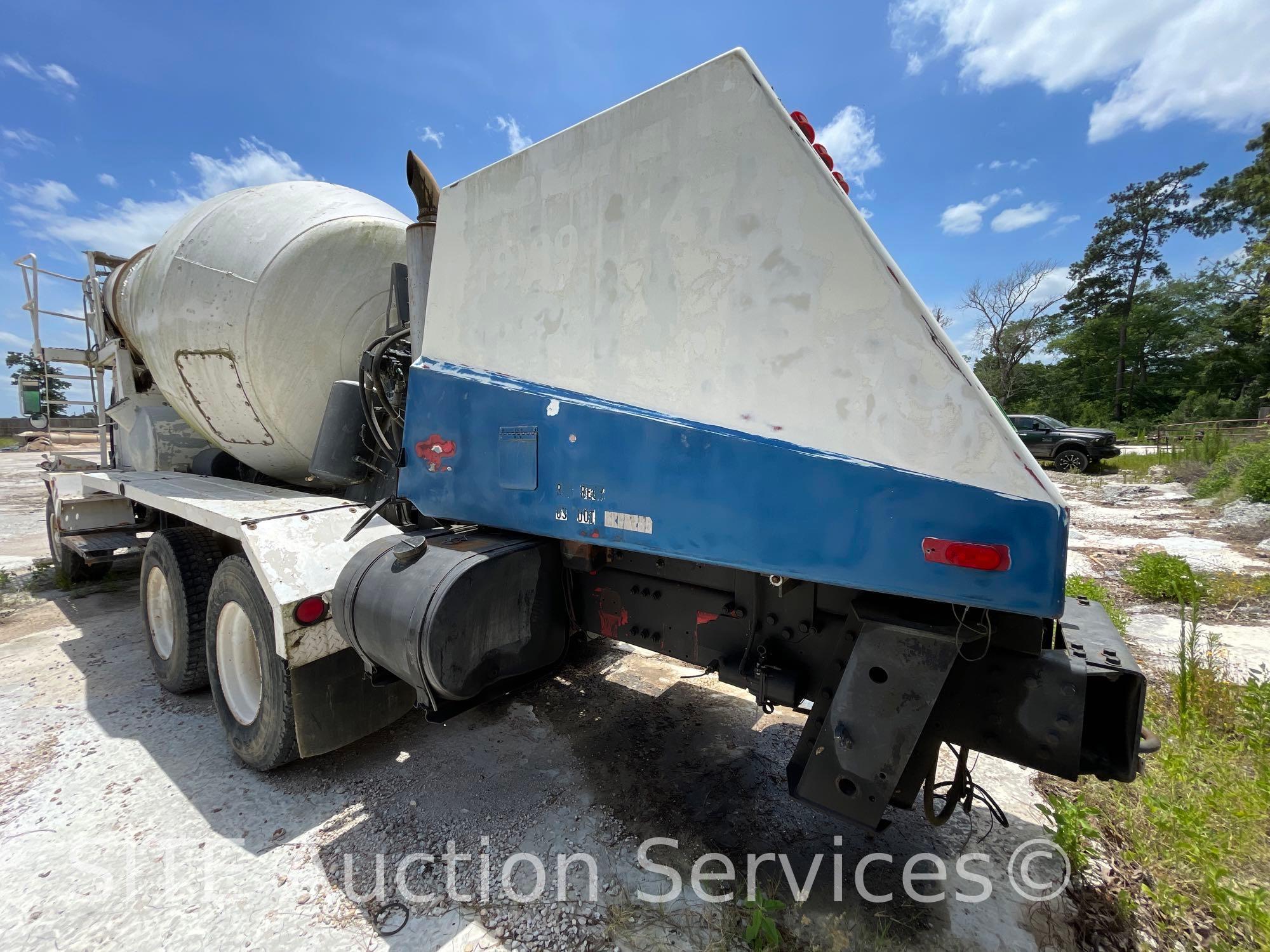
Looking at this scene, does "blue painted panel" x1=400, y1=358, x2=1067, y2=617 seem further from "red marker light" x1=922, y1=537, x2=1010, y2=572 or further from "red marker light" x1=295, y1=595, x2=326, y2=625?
"red marker light" x1=295, y1=595, x2=326, y2=625

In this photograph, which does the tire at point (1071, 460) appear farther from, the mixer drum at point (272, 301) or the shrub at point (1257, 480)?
the mixer drum at point (272, 301)

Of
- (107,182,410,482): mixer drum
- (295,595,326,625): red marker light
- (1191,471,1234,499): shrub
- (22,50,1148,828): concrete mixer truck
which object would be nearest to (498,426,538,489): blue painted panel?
(22,50,1148,828): concrete mixer truck

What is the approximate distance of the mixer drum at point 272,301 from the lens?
3449mm

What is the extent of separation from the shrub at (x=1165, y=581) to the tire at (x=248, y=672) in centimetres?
692

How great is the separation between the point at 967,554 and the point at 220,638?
377cm

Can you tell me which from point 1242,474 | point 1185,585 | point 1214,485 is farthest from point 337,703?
point 1214,485

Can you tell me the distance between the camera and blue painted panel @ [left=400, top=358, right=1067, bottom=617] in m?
1.42

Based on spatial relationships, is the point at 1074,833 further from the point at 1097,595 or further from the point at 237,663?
the point at 237,663

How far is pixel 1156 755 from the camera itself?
283cm

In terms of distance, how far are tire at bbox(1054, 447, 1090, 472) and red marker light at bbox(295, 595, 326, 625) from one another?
1929cm

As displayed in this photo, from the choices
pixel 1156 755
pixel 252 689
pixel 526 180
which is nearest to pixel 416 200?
pixel 526 180

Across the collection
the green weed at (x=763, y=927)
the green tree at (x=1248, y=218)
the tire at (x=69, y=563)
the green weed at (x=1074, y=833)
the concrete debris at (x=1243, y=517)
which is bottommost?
the tire at (x=69, y=563)

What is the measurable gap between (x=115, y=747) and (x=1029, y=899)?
14.9 ft

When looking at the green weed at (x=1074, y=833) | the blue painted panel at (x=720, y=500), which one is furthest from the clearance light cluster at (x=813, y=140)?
the green weed at (x=1074, y=833)
